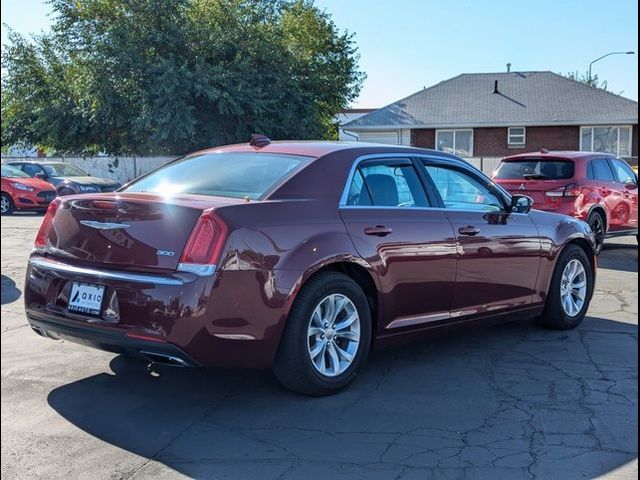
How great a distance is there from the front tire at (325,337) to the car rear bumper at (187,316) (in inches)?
5.1

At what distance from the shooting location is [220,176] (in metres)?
5.00

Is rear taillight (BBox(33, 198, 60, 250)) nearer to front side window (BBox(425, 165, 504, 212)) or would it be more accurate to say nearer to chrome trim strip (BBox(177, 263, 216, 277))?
chrome trim strip (BBox(177, 263, 216, 277))

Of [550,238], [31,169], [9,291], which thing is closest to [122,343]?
[550,238]

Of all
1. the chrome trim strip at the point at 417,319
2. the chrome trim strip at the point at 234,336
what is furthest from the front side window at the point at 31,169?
the chrome trim strip at the point at 234,336

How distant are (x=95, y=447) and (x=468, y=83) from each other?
34480 millimetres

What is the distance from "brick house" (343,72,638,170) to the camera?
32.1m

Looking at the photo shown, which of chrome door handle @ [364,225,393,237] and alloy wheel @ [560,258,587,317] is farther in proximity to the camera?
alloy wheel @ [560,258,587,317]

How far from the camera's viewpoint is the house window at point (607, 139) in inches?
1270

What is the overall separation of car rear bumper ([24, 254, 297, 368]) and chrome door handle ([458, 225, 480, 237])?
1.71 metres

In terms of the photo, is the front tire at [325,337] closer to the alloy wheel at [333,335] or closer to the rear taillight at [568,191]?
the alloy wheel at [333,335]

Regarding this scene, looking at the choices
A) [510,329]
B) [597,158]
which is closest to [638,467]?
[510,329]

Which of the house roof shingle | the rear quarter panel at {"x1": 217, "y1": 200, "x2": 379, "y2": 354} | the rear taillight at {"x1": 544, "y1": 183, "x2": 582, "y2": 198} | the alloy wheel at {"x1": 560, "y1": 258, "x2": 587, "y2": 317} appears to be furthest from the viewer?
the house roof shingle

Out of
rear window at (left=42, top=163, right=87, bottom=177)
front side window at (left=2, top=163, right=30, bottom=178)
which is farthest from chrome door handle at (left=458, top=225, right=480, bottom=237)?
rear window at (left=42, top=163, right=87, bottom=177)

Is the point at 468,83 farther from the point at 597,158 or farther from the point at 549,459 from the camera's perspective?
the point at 549,459
